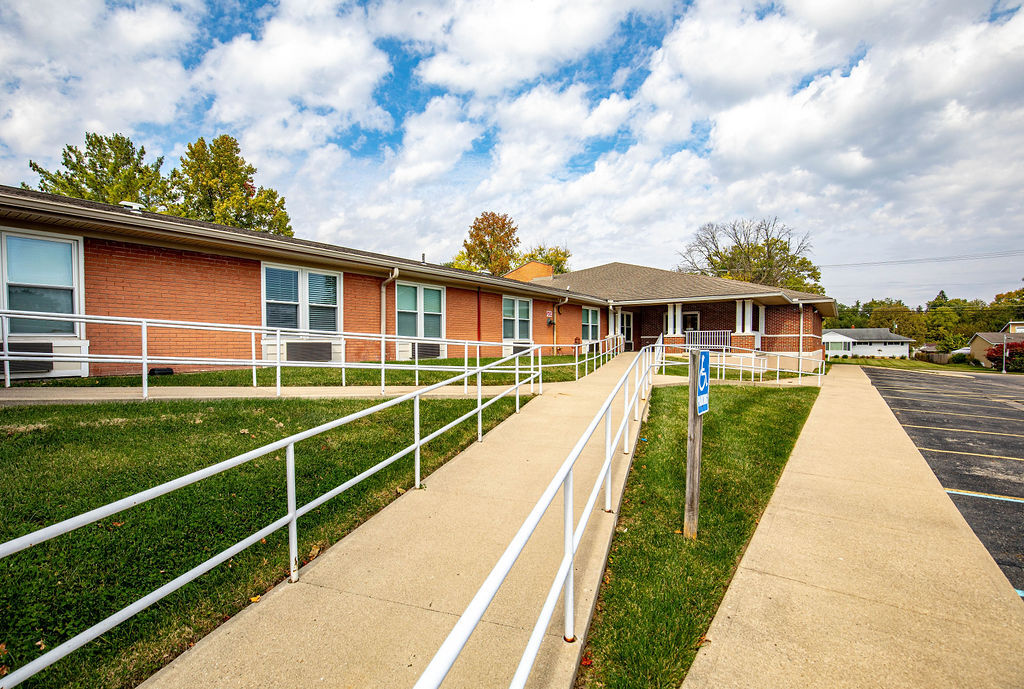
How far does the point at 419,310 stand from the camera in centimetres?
1355

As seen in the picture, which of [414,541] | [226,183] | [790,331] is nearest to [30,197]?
[414,541]

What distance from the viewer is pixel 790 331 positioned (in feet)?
74.4

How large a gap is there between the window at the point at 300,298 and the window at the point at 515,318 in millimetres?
6961

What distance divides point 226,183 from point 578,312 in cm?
3015

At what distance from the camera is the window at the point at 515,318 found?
1725 centimetres

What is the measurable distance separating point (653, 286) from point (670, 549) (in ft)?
76.5

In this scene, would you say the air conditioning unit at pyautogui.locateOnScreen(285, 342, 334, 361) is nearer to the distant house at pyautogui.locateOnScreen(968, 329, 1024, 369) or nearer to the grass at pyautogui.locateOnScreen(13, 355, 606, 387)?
the grass at pyautogui.locateOnScreen(13, 355, 606, 387)

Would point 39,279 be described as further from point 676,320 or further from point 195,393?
point 676,320

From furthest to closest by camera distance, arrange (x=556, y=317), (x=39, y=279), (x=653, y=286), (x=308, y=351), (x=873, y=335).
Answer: (x=873, y=335), (x=653, y=286), (x=556, y=317), (x=308, y=351), (x=39, y=279)

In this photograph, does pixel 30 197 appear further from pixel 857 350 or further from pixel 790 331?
pixel 857 350

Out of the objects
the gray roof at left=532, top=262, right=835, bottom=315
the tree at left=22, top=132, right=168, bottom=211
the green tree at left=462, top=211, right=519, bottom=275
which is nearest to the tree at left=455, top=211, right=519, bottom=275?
the green tree at left=462, top=211, right=519, bottom=275

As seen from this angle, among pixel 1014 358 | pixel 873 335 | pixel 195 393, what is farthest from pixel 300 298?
pixel 873 335

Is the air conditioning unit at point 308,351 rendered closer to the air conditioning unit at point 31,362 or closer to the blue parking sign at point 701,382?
the air conditioning unit at point 31,362

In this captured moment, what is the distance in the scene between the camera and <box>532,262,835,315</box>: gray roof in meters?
21.3
